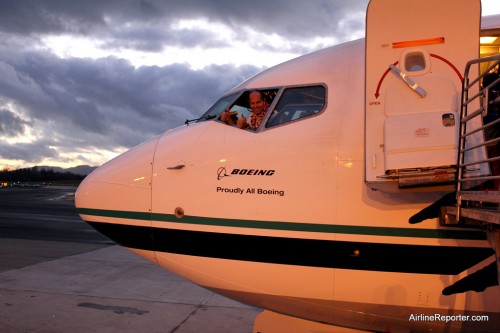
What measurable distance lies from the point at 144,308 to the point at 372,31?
6502mm

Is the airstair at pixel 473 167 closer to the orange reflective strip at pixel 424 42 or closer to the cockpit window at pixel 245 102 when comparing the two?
the orange reflective strip at pixel 424 42

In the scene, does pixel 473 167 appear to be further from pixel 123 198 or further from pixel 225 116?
pixel 123 198

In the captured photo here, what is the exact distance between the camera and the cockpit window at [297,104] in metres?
4.99

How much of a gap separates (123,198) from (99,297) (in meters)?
4.80

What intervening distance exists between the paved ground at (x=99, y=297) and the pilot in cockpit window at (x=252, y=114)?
13.0ft

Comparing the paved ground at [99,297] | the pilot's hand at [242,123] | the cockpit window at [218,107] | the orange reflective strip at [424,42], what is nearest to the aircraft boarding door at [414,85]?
the orange reflective strip at [424,42]

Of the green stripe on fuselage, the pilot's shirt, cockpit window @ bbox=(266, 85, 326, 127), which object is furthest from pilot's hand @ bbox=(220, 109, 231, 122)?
the green stripe on fuselage

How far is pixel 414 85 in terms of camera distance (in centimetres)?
420

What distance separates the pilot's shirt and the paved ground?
3.99m

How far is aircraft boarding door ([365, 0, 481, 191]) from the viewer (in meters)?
4.02

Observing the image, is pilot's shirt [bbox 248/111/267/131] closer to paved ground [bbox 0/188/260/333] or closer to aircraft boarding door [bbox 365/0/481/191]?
aircraft boarding door [bbox 365/0/481/191]

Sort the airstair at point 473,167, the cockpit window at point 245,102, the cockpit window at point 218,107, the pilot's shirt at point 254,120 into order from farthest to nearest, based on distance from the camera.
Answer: the cockpit window at point 218,107 → the cockpit window at point 245,102 → the pilot's shirt at point 254,120 → the airstair at point 473,167

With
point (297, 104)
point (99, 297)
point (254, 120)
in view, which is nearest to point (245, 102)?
point (254, 120)

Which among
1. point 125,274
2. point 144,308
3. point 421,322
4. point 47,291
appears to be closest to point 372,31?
point 421,322
